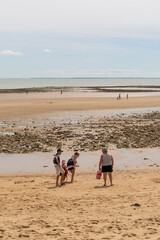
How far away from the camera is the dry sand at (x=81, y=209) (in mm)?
8742

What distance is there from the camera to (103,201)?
37.5 ft

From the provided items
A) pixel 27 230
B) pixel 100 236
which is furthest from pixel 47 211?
pixel 100 236

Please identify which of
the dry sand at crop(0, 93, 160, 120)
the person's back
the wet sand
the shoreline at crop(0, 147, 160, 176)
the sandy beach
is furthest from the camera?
the dry sand at crop(0, 93, 160, 120)

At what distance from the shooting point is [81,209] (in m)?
10.7

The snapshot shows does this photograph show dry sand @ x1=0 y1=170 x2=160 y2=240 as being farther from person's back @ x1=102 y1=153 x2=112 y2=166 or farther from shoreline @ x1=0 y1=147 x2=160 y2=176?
shoreline @ x1=0 y1=147 x2=160 y2=176

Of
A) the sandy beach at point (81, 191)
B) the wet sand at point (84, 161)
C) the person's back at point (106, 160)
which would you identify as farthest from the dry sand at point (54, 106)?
the person's back at point (106, 160)

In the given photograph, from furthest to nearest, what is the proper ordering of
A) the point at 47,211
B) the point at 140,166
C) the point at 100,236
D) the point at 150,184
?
1. the point at 140,166
2. the point at 150,184
3. the point at 47,211
4. the point at 100,236


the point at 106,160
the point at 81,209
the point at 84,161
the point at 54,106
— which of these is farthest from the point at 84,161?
the point at 54,106

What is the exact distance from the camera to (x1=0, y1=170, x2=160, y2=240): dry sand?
8742mm

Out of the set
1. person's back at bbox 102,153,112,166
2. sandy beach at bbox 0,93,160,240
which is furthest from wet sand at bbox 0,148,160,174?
person's back at bbox 102,153,112,166

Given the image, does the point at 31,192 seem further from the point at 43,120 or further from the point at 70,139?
the point at 43,120

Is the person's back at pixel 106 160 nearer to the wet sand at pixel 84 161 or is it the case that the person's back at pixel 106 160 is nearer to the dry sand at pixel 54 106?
the wet sand at pixel 84 161

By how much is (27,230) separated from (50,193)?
12.4ft

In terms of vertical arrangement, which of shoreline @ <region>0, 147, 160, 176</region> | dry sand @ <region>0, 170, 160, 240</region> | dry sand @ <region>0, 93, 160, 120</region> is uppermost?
dry sand @ <region>0, 93, 160, 120</region>
